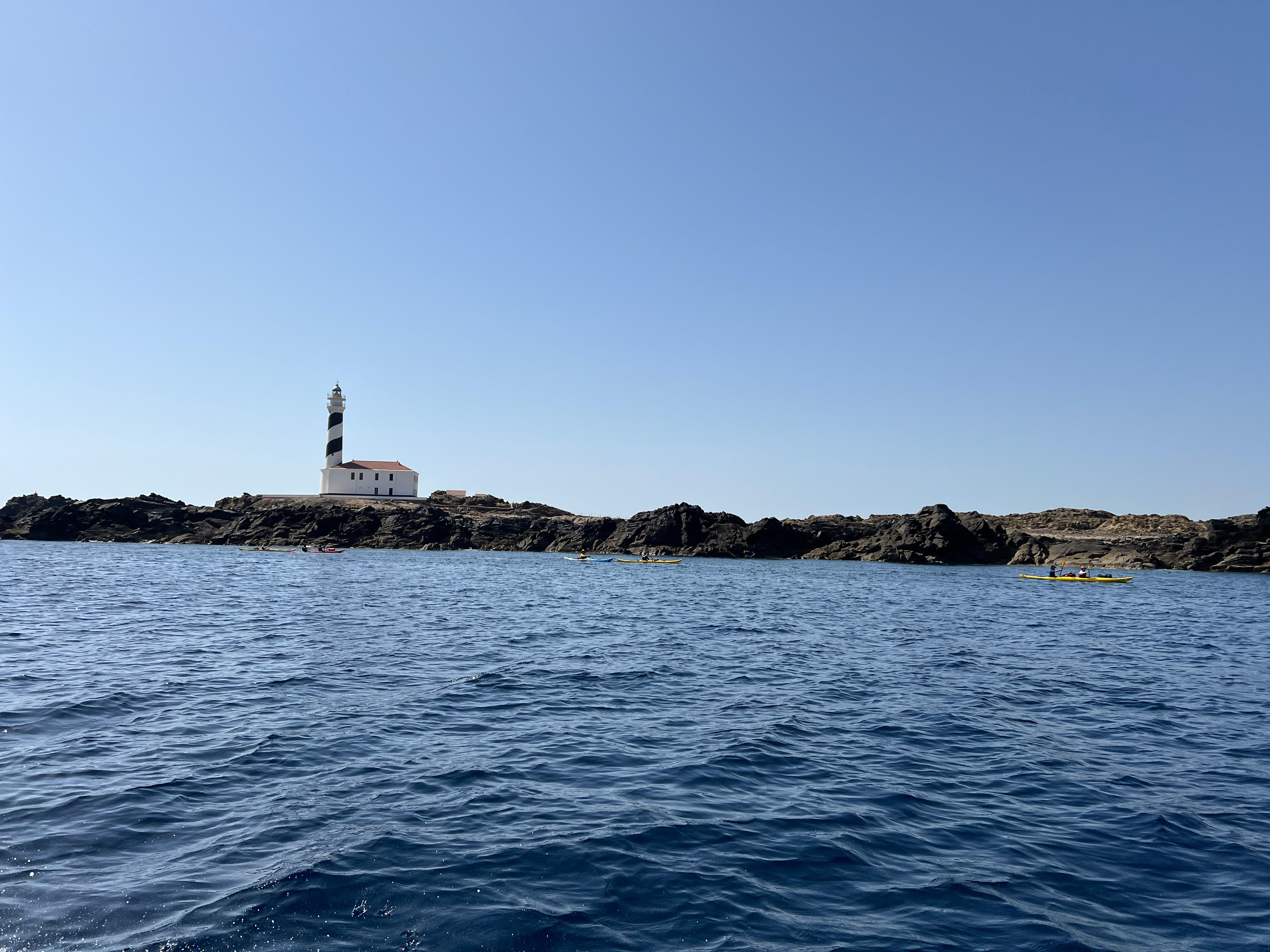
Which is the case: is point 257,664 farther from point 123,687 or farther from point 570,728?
point 570,728

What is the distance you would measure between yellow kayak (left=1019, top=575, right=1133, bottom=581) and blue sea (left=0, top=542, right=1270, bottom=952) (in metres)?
48.1

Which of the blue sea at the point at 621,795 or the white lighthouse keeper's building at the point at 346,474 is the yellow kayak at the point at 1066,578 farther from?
the white lighthouse keeper's building at the point at 346,474

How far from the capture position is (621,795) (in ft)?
37.1

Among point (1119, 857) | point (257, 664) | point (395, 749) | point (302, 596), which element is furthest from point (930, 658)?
point (302, 596)

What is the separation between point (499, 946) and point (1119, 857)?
24.2 ft

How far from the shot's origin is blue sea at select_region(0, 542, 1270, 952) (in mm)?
7504

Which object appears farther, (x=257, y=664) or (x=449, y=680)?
(x=257, y=664)

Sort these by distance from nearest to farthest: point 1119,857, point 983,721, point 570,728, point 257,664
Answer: point 1119,857
point 570,728
point 983,721
point 257,664

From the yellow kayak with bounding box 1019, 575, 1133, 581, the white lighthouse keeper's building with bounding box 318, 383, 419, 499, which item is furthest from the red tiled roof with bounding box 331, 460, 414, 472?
the yellow kayak with bounding box 1019, 575, 1133, 581

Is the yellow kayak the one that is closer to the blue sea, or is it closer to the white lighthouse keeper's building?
the blue sea

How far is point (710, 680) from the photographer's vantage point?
822 inches

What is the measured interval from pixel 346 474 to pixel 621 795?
137 m

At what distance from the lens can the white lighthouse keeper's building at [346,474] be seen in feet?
453

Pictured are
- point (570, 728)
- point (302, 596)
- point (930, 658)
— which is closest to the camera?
point (570, 728)
